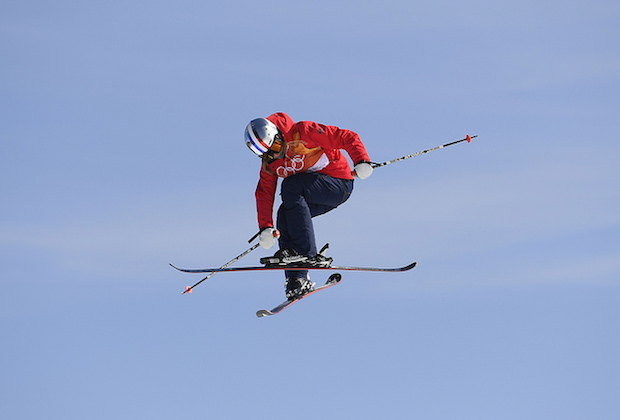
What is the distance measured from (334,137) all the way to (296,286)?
2.48 meters

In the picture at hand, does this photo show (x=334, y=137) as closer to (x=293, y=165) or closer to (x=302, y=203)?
(x=293, y=165)

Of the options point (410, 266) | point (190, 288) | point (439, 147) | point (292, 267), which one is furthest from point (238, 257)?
point (439, 147)

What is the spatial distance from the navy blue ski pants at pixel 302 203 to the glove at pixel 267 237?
141mm

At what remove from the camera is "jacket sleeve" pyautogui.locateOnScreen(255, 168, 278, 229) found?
13.7 metres

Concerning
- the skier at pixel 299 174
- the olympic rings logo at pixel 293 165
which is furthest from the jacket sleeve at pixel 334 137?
the olympic rings logo at pixel 293 165

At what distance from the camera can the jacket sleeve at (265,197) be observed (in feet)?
45.0

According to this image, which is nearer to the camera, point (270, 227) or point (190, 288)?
point (270, 227)

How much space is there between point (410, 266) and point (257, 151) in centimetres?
324

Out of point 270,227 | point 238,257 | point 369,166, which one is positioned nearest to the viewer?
point 369,166

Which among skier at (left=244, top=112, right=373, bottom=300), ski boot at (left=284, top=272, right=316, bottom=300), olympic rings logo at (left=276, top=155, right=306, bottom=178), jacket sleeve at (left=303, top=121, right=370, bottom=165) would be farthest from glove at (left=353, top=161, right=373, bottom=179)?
ski boot at (left=284, top=272, right=316, bottom=300)

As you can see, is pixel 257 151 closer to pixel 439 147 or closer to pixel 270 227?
pixel 270 227

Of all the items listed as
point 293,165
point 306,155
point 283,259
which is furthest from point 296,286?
point 306,155

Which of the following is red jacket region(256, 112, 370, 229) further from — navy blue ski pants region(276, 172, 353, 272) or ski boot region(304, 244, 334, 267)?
ski boot region(304, 244, 334, 267)

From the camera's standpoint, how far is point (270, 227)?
44.8 feet
